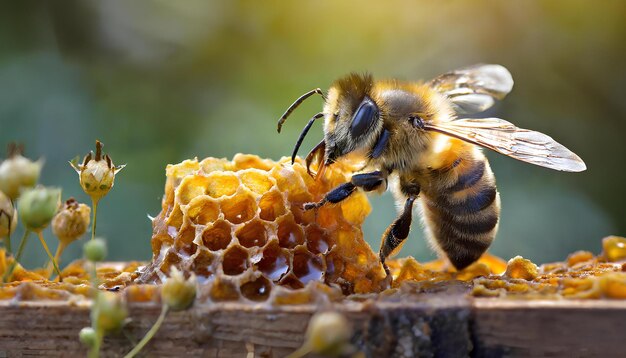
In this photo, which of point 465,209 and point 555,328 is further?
point 465,209

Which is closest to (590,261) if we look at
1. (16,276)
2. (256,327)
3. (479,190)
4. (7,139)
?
(479,190)

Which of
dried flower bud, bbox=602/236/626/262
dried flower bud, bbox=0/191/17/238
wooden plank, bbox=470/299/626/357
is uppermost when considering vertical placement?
dried flower bud, bbox=0/191/17/238

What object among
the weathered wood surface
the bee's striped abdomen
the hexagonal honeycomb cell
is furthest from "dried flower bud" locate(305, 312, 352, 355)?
the bee's striped abdomen

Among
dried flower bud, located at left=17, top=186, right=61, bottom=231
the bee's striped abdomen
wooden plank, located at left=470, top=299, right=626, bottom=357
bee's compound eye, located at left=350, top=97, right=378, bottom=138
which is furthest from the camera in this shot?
the bee's striped abdomen

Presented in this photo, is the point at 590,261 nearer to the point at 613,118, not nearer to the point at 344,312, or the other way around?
the point at 344,312

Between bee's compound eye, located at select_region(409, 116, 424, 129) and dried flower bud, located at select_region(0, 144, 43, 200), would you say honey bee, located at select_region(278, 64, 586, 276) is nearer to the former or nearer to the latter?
bee's compound eye, located at select_region(409, 116, 424, 129)

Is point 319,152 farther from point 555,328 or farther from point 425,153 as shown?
point 555,328

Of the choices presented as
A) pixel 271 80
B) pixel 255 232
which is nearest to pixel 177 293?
pixel 255 232
